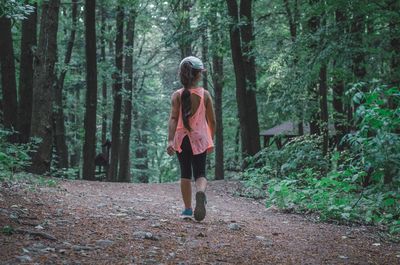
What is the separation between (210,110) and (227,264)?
2615mm

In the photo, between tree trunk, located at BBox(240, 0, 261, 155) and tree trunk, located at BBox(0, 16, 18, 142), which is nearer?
tree trunk, located at BBox(0, 16, 18, 142)

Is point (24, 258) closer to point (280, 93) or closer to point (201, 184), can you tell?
point (201, 184)

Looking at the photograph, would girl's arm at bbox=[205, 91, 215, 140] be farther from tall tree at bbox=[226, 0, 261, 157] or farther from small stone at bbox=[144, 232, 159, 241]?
tall tree at bbox=[226, 0, 261, 157]

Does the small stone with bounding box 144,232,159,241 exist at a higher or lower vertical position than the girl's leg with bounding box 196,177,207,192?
lower

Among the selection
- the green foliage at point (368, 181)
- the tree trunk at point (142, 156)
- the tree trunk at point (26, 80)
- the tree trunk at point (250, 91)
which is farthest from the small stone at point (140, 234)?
the tree trunk at point (142, 156)

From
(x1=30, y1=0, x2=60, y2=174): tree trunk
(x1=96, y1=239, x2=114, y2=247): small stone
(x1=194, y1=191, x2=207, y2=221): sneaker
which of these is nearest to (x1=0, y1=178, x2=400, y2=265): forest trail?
(x1=96, y1=239, x2=114, y2=247): small stone

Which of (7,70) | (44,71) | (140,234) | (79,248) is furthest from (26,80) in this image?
(79,248)

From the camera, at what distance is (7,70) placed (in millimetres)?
13867

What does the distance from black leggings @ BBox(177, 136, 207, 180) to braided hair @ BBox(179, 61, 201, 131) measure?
0.23 m

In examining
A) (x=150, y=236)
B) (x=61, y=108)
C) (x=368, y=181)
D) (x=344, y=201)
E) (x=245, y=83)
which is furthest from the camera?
(x=61, y=108)

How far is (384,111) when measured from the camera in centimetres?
611

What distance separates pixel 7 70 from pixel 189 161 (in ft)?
32.0

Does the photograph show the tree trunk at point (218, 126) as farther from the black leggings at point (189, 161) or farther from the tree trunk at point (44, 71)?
the black leggings at point (189, 161)

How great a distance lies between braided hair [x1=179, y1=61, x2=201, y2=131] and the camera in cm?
595
